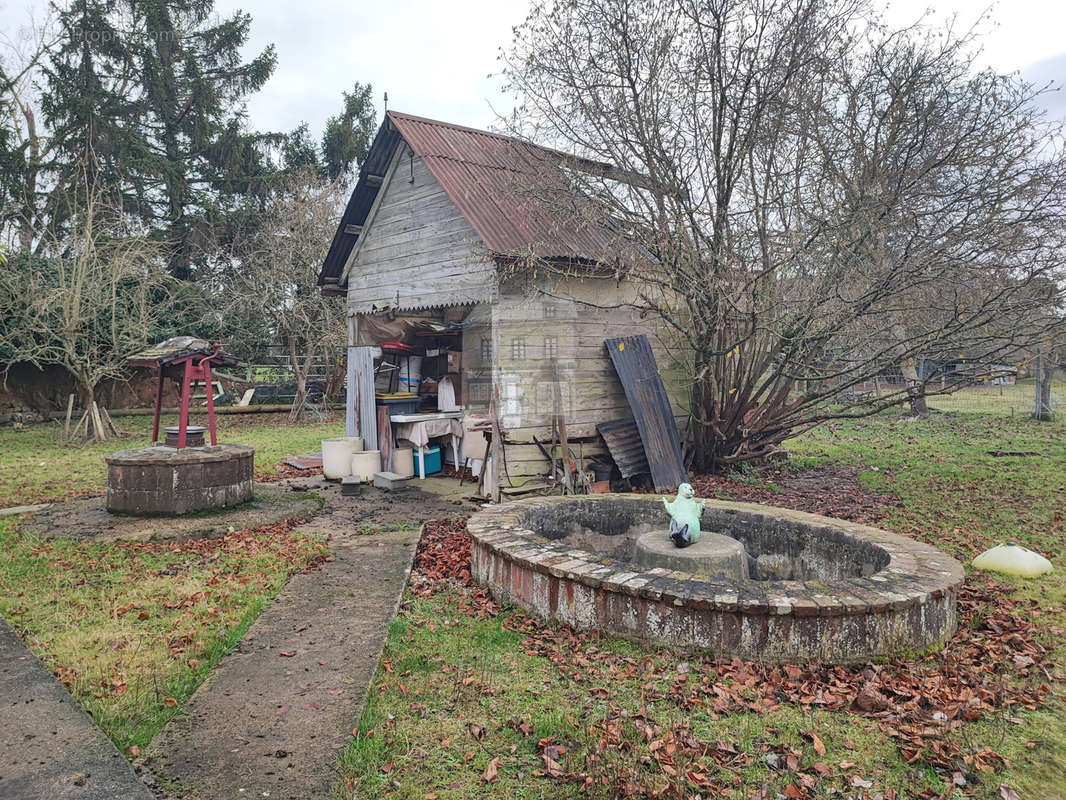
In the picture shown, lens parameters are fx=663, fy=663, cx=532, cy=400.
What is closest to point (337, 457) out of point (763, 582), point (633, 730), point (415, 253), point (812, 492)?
point (415, 253)

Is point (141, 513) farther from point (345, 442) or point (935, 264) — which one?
point (935, 264)

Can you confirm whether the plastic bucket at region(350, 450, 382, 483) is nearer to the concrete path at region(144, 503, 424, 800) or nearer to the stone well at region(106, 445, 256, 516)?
the stone well at region(106, 445, 256, 516)

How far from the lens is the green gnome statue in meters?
5.43

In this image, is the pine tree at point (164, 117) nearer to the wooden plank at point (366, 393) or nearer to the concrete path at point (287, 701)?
the wooden plank at point (366, 393)

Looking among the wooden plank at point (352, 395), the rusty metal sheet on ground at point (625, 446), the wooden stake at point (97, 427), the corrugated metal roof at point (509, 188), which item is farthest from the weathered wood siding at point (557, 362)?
the wooden stake at point (97, 427)

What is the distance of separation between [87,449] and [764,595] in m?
15.4

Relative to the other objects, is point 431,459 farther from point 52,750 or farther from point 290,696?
point 52,750

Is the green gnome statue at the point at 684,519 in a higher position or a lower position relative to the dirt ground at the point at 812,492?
higher

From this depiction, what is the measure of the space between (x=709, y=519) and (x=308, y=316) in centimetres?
1818

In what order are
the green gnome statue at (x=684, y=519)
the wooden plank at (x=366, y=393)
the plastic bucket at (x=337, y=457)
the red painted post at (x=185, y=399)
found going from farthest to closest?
the wooden plank at (x=366, y=393) → the plastic bucket at (x=337, y=457) → the red painted post at (x=185, y=399) → the green gnome statue at (x=684, y=519)

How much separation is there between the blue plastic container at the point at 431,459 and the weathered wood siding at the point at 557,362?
254 centimetres

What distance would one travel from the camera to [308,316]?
71.7ft

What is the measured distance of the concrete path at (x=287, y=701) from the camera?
2.99 metres

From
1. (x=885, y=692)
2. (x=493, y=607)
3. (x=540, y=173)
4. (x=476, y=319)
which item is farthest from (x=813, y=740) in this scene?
(x=476, y=319)
